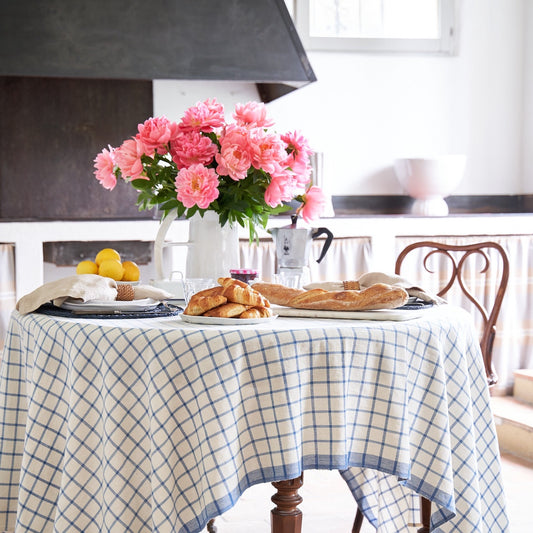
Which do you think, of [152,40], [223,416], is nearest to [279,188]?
[223,416]

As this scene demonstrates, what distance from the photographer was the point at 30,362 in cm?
160

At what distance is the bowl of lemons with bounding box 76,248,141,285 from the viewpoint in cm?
194

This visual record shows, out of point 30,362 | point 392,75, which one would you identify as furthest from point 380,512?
point 392,75

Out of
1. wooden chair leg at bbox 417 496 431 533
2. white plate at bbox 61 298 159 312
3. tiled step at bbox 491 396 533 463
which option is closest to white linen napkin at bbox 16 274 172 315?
white plate at bbox 61 298 159 312

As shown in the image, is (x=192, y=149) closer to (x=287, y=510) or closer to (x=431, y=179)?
(x=287, y=510)

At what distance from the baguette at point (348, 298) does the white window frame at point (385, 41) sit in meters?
2.73

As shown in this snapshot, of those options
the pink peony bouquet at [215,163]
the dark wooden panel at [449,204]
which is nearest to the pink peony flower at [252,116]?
A: the pink peony bouquet at [215,163]

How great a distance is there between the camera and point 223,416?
1336 mm

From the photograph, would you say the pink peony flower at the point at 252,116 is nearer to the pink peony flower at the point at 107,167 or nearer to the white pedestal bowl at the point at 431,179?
the pink peony flower at the point at 107,167

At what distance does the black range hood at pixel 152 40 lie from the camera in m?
3.20

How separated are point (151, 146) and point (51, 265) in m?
2.00

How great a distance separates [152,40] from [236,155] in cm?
173

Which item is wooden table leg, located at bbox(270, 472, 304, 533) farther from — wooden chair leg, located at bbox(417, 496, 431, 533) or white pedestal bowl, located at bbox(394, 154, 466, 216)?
white pedestal bowl, located at bbox(394, 154, 466, 216)

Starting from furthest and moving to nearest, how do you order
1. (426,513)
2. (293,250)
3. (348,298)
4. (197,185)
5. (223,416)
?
(426,513) < (293,250) < (197,185) < (348,298) < (223,416)
